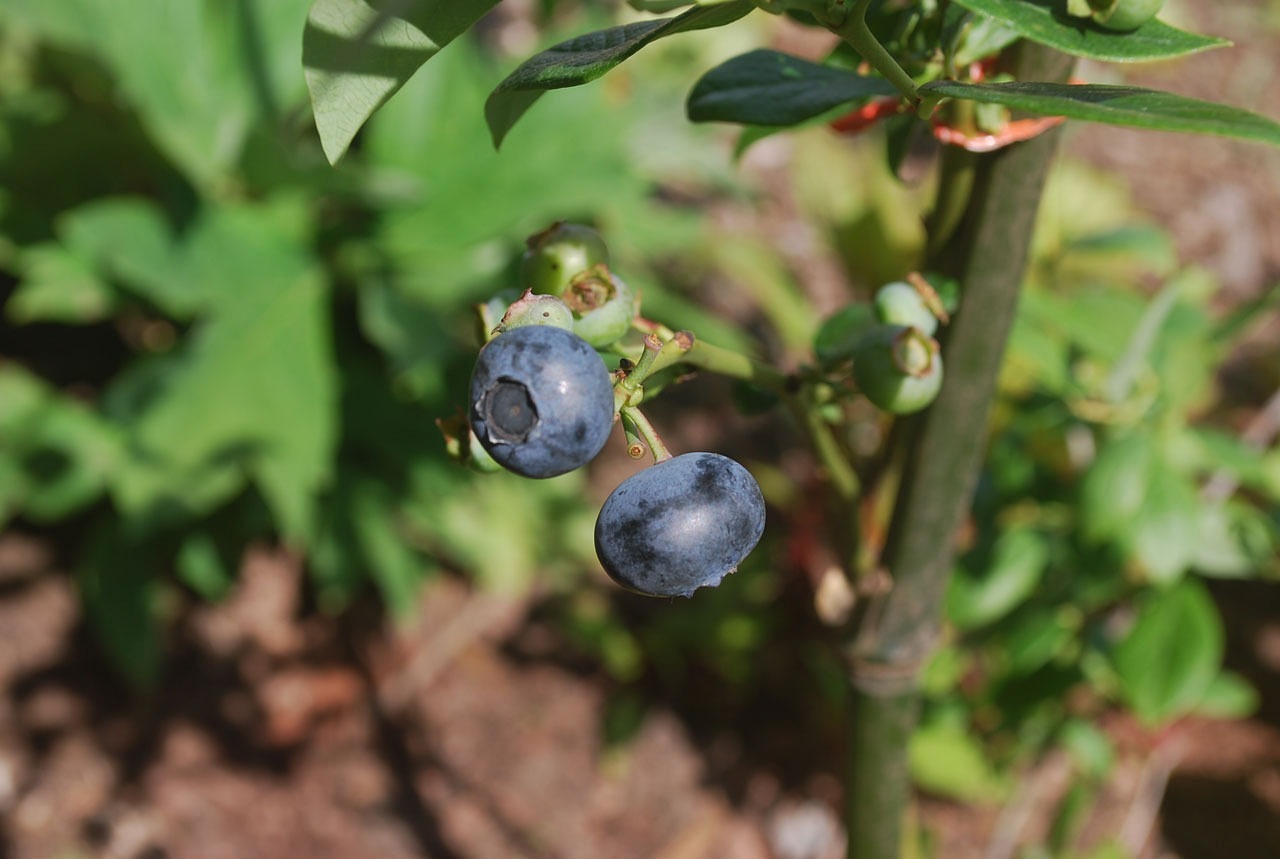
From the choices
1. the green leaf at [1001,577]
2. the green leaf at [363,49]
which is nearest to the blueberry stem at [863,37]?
the green leaf at [363,49]

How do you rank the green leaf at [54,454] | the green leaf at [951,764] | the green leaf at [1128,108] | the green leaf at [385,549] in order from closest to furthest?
the green leaf at [1128,108] → the green leaf at [951,764] → the green leaf at [54,454] → the green leaf at [385,549]

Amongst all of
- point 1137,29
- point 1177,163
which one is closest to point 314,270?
point 1137,29

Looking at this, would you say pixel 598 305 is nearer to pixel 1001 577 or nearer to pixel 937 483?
pixel 937 483

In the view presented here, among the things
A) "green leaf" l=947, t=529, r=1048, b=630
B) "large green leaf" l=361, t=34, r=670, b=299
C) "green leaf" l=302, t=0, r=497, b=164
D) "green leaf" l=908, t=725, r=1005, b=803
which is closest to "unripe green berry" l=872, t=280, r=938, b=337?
"green leaf" l=302, t=0, r=497, b=164

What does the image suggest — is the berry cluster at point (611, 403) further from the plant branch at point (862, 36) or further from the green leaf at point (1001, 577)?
the green leaf at point (1001, 577)

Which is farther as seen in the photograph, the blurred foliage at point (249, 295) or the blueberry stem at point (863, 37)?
the blurred foliage at point (249, 295)

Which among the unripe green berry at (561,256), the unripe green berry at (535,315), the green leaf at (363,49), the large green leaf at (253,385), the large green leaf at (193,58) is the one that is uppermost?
the green leaf at (363,49)

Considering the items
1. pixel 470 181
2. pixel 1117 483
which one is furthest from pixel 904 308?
pixel 470 181

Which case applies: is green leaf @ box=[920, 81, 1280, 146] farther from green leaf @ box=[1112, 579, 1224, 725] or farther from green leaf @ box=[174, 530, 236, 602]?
green leaf @ box=[174, 530, 236, 602]
